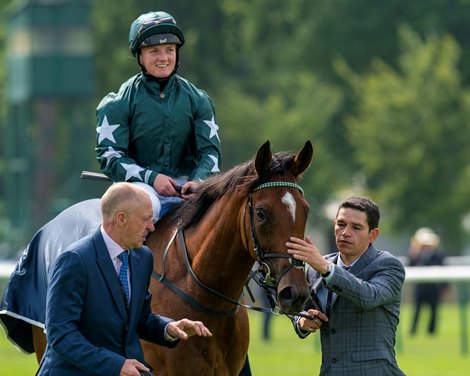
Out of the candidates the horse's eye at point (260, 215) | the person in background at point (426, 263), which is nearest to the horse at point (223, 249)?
the horse's eye at point (260, 215)

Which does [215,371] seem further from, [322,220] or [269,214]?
[322,220]

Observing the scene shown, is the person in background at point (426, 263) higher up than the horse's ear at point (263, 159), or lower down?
lower down

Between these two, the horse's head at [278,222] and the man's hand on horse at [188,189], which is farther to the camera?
the man's hand on horse at [188,189]

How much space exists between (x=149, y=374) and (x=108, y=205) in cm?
72

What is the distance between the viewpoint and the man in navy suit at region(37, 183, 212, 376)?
200 inches

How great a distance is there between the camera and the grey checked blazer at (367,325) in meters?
5.98

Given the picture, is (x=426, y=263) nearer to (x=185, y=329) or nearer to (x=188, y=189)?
(x=188, y=189)

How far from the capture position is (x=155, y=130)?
7.29m

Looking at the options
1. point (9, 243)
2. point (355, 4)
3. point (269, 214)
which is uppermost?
point (355, 4)

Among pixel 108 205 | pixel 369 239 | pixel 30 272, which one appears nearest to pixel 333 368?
pixel 369 239

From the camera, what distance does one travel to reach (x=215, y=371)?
653 centimetres

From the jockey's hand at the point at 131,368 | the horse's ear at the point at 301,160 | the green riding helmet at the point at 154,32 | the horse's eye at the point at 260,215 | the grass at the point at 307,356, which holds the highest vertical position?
the green riding helmet at the point at 154,32

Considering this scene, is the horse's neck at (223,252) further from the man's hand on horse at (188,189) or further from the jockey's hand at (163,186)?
the jockey's hand at (163,186)

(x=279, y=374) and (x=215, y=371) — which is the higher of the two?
(x=215, y=371)
